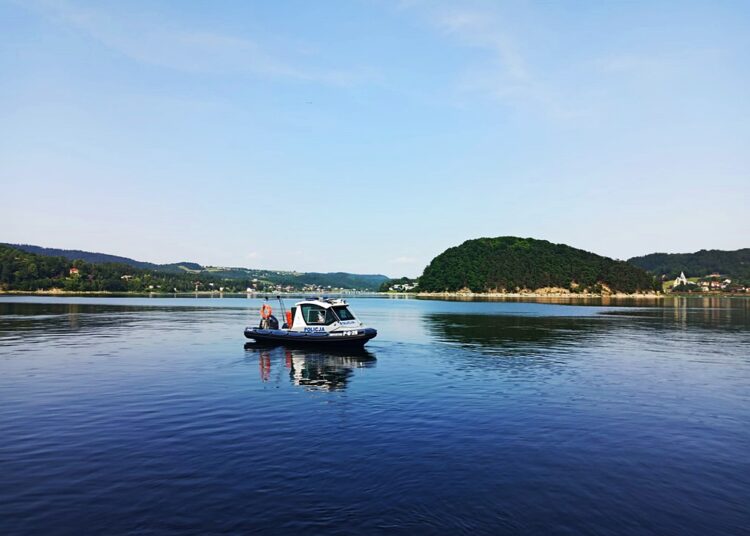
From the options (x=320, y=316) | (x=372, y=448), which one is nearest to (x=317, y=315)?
(x=320, y=316)

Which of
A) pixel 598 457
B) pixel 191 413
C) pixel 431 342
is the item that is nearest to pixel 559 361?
pixel 431 342

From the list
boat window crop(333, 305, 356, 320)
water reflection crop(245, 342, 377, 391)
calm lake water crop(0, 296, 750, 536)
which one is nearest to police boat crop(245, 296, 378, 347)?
boat window crop(333, 305, 356, 320)

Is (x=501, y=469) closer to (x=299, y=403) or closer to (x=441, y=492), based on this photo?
(x=441, y=492)

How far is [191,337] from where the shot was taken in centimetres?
5881

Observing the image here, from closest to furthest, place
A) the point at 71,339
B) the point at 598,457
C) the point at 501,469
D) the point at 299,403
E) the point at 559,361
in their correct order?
1. the point at 501,469
2. the point at 598,457
3. the point at 299,403
4. the point at 559,361
5. the point at 71,339

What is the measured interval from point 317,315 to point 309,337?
256 centimetres

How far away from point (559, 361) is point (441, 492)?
3047 cm

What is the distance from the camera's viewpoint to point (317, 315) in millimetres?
46094

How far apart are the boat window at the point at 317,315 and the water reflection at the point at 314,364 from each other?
2.88m

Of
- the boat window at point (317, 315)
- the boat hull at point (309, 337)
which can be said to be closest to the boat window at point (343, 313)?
the boat window at point (317, 315)

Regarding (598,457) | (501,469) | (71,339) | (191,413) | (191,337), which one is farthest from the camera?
(191,337)

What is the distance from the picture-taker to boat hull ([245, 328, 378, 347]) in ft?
143

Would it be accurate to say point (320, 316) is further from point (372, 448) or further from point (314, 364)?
point (372, 448)

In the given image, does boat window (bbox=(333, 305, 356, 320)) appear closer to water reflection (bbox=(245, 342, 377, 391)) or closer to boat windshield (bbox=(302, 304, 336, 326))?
boat windshield (bbox=(302, 304, 336, 326))
